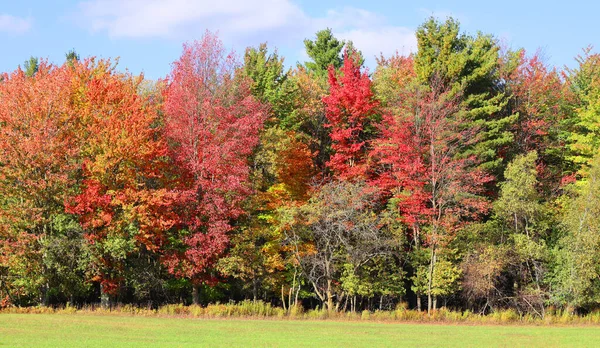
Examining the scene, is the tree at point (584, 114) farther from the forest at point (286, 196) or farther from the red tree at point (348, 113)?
the red tree at point (348, 113)

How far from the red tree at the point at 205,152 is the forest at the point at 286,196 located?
109mm

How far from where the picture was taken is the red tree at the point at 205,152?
35250 mm

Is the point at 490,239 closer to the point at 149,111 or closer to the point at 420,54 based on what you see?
the point at 420,54

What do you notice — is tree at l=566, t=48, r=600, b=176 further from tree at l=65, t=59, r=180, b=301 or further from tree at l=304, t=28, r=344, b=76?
tree at l=65, t=59, r=180, b=301

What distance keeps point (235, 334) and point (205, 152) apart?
585 inches

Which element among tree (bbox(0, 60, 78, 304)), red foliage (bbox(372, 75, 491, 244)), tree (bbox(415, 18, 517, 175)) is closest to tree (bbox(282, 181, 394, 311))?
red foliage (bbox(372, 75, 491, 244))

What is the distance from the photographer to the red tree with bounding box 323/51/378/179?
41.5 meters

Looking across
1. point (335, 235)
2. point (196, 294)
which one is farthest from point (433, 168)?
point (196, 294)

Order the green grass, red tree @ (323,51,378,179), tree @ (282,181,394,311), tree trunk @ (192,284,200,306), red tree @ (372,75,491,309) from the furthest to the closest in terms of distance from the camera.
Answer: red tree @ (323,51,378,179), red tree @ (372,75,491,309), tree trunk @ (192,284,200,306), tree @ (282,181,394,311), the green grass

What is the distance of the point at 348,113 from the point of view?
140 feet

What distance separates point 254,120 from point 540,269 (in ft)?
58.8

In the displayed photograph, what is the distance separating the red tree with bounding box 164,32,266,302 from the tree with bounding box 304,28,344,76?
66.0 feet

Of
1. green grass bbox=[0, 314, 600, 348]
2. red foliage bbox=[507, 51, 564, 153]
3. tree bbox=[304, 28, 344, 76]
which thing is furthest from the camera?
tree bbox=[304, 28, 344, 76]

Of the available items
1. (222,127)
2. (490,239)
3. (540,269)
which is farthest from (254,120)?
(540,269)
